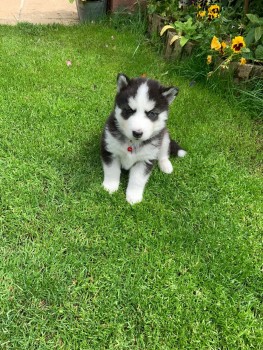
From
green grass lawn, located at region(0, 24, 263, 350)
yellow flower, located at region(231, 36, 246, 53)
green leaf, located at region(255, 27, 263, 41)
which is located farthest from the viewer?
green leaf, located at region(255, 27, 263, 41)

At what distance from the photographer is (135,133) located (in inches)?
98.2

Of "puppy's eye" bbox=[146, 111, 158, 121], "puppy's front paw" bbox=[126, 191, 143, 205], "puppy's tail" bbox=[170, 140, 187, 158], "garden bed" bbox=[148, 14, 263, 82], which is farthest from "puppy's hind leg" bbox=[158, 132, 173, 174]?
"garden bed" bbox=[148, 14, 263, 82]

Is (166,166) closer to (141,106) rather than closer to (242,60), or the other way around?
(141,106)

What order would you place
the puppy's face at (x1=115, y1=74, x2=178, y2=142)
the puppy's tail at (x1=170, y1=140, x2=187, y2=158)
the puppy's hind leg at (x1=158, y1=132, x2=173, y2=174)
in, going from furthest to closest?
1. the puppy's tail at (x1=170, y1=140, x2=187, y2=158)
2. the puppy's hind leg at (x1=158, y1=132, x2=173, y2=174)
3. the puppy's face at (x1=115, y1=74, x2=178, y2=142)

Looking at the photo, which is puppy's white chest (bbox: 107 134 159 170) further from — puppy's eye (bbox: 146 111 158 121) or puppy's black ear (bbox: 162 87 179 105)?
puppy's black ear (bbox: 162 87 179 105)

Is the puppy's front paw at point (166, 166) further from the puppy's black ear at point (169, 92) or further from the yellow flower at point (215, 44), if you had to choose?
the yellow flower at point (215, 44)

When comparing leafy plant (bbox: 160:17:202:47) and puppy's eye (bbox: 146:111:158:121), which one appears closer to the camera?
puppy's eye (bbox: 146:111:158:121)

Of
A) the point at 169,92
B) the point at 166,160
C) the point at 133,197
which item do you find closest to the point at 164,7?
the point at 166,160

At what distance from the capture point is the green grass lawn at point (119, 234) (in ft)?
Answer: 7.02

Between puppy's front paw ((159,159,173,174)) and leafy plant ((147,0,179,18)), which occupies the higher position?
leafy plant ((147,0,179,18))

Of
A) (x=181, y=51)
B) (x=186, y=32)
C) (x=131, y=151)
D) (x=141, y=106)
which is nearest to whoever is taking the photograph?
(x=141, y=106)

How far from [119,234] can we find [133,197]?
41cm

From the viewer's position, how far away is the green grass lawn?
214 centimetres

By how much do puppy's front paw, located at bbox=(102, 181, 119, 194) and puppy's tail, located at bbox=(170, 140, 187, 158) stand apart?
810 mm
